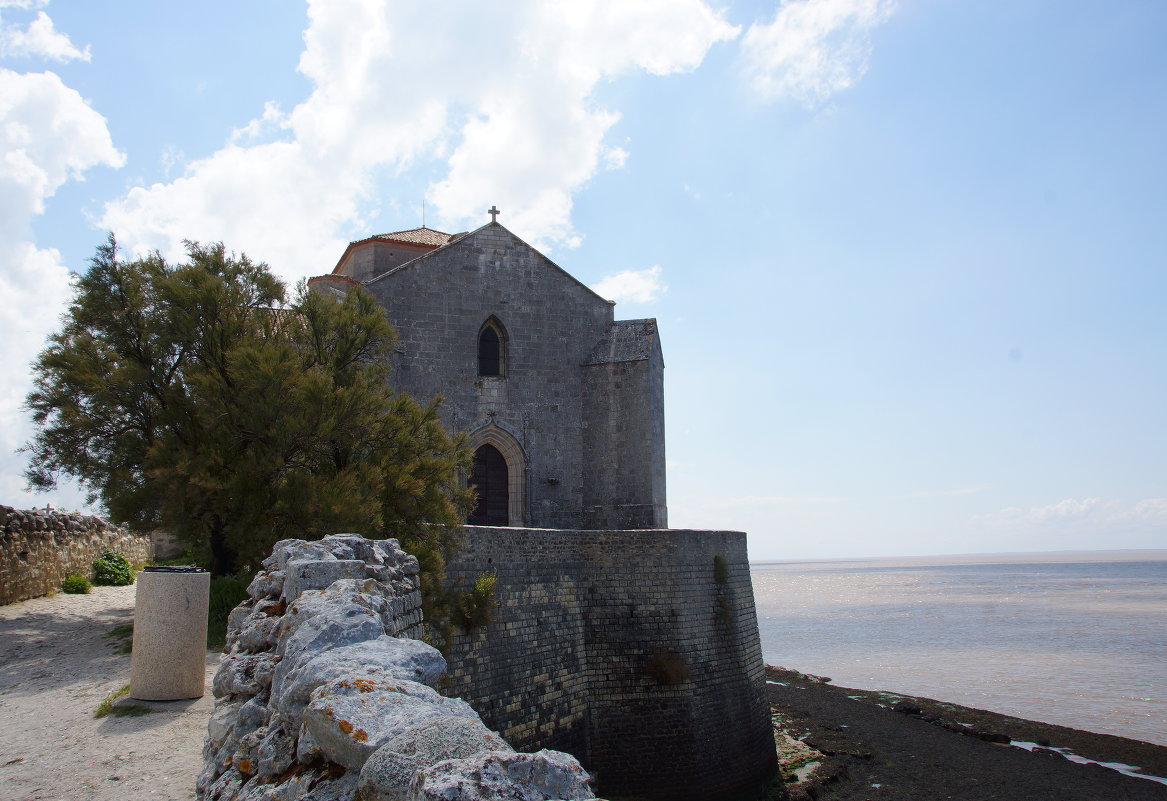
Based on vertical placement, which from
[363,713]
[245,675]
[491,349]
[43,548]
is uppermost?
[491,349]

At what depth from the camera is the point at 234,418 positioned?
1337 centimetres

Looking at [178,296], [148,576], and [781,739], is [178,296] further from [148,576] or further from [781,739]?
[781,739]

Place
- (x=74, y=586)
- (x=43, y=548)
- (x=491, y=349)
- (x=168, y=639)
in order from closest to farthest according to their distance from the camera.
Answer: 1. (x=168, y=639)
2. (x=43, y=548)
3. (x=74, y=586)
4. (x=491, y=349)

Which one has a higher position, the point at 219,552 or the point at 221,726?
the point at 219,552

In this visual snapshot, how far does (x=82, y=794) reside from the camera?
606 cm

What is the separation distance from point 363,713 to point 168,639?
6403 millimetres

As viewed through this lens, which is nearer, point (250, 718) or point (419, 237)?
point (250, 718)

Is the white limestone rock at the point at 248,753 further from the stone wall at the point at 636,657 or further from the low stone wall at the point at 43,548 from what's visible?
the low stone wall at the point at 43,548

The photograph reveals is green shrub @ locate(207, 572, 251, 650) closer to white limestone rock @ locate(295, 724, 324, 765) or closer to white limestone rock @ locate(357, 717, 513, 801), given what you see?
white limestone rock @ locate(295, 724, 324, 765)

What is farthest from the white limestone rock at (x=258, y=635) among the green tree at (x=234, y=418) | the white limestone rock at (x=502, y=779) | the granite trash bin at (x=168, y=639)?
the green tree at (x=234, y=418)

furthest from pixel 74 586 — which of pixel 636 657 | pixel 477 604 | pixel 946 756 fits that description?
pixel 946 756

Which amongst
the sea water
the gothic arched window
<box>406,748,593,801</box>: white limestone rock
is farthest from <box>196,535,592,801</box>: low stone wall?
the sea water

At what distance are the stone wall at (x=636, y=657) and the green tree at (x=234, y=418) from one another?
200cm

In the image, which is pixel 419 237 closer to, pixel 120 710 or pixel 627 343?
pixel 627 343
